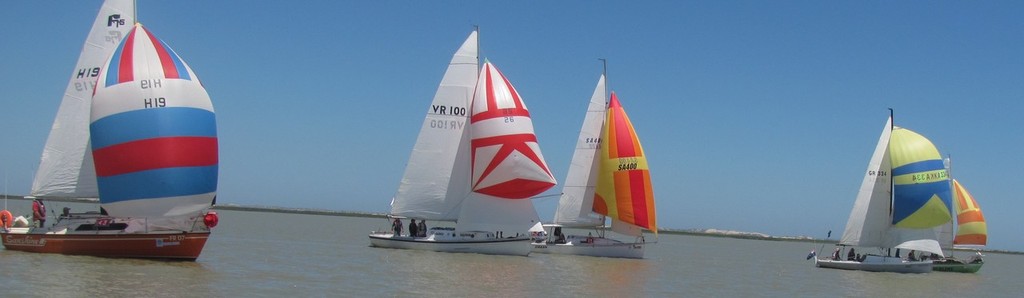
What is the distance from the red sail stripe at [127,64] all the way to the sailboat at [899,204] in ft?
96.0

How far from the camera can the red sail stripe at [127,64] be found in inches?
1003

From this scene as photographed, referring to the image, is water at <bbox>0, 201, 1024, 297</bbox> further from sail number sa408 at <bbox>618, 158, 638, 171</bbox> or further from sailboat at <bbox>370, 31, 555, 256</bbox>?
sail number sa408 at <bbox>618, 158, 638, 171</bbox>

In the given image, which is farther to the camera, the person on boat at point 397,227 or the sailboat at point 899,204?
the sailboat at point 899,204

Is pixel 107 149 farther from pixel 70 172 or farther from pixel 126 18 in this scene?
pixel 126 18

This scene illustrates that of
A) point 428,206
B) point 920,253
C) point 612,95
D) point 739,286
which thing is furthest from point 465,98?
point 920,253

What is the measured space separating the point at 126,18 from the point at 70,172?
14.6 feet

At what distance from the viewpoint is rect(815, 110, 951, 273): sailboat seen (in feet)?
138

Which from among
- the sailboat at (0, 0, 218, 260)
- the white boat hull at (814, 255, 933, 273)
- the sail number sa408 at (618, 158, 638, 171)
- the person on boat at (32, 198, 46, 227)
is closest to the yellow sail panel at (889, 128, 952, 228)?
the white boat hull at (814, 255, 933, 273)

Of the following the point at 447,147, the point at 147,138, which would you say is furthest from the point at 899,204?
the point at 147,138

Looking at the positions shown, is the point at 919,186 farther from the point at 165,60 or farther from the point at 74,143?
the point at 74,143

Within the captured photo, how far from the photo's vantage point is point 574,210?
4403cm

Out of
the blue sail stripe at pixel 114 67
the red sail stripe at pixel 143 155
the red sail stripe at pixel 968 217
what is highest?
the red sail stripe at pixel 968 217

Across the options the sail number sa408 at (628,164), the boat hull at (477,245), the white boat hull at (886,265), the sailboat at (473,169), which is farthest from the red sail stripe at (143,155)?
the white boat hull at (886,265)

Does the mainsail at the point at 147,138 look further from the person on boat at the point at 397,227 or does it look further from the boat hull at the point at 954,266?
the boat hull at the point at 954,266
